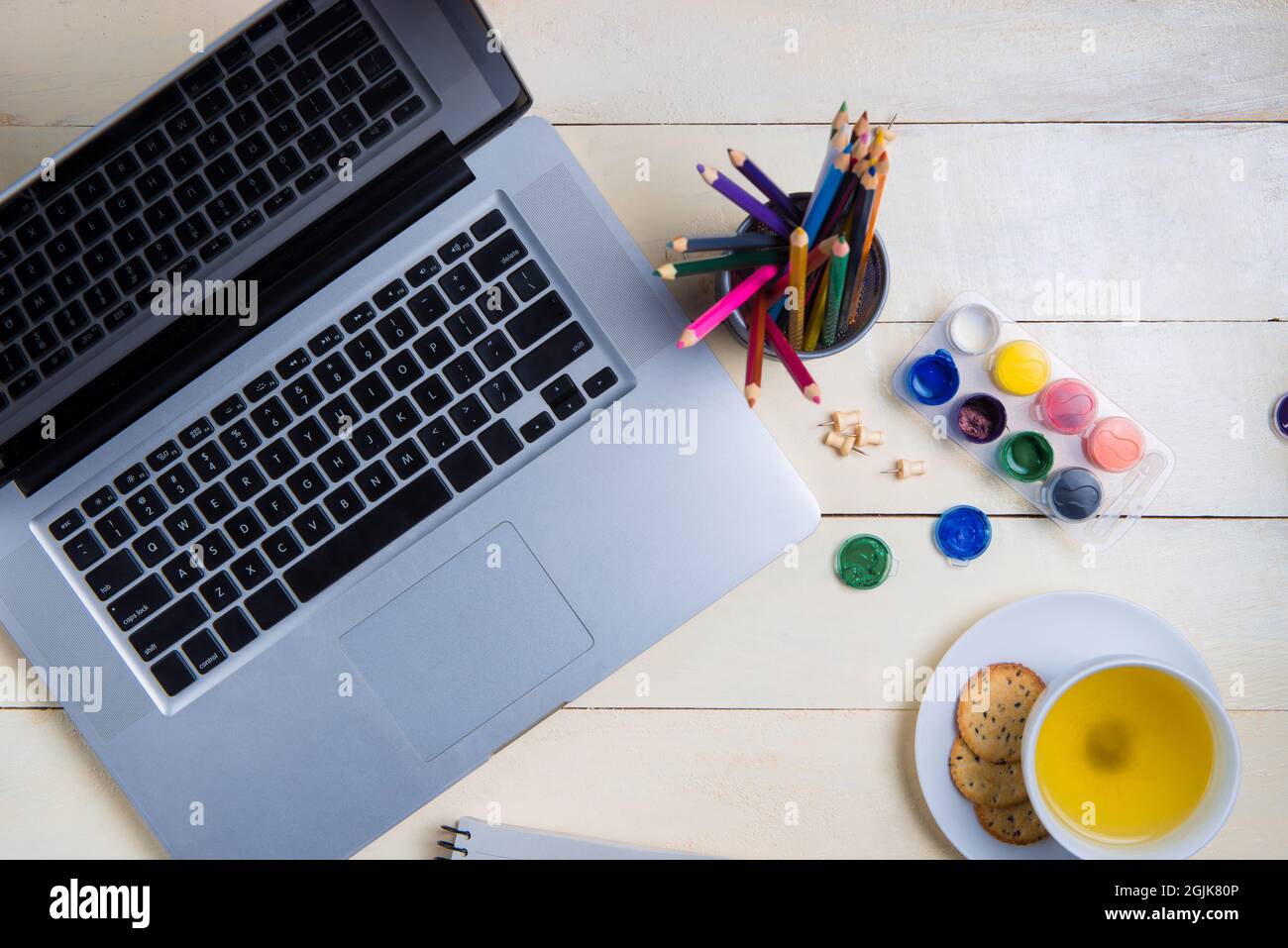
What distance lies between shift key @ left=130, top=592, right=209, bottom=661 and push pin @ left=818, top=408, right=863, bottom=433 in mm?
550

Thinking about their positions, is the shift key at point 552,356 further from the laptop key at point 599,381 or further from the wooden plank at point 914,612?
the wooden plank at point 914,612

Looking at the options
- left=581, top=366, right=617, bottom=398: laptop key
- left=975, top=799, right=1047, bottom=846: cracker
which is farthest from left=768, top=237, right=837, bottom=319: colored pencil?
left=975, top=799, right=1047, bottom=846: cracker

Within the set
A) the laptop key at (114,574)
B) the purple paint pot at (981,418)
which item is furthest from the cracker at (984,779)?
the laptop key at (114,574)

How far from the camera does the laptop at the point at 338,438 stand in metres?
0.75

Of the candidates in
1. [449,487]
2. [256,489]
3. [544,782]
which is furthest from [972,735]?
[256,489]

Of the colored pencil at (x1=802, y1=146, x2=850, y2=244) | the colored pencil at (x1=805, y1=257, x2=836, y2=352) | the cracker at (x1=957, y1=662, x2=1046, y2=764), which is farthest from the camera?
the cracker at (x1=957, y1=662, x2=1046, y2=764)

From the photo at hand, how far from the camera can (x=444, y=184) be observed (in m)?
0.77

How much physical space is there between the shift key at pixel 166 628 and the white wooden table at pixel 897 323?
0.18 m

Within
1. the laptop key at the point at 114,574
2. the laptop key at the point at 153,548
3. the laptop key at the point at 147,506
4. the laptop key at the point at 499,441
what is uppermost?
the laptop key at the point at 499,441

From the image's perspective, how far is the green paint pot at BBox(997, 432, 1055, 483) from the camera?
86cm

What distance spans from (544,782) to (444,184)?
0.53 metres

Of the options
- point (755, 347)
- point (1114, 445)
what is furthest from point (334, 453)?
point (1114, 445)

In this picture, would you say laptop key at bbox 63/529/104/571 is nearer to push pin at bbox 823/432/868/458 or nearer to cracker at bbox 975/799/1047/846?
push pin at bbox 823/432/868/458

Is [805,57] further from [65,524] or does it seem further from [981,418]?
[65,524]
